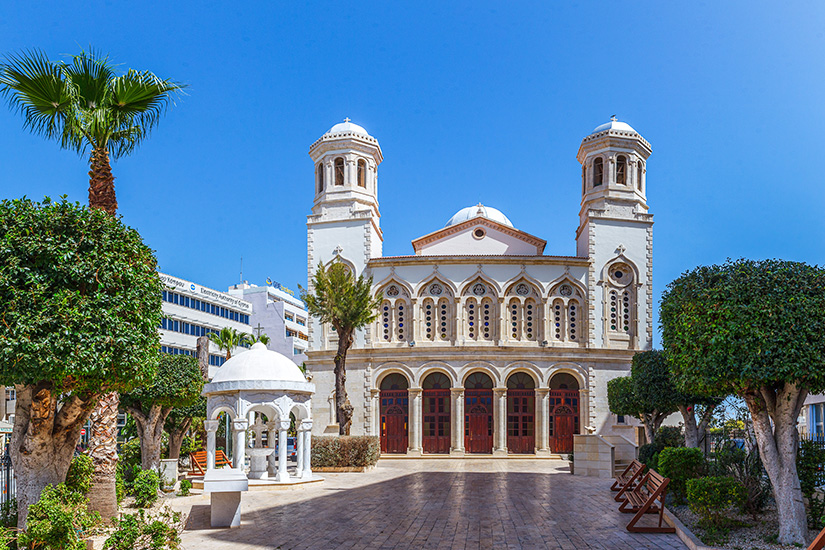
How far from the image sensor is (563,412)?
120 ft

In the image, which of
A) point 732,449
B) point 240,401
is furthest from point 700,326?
point 240,401

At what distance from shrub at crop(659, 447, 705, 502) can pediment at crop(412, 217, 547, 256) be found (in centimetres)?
2613

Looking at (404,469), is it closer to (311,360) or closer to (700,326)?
(311,360)

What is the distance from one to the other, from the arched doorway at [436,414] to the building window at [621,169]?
1479cm

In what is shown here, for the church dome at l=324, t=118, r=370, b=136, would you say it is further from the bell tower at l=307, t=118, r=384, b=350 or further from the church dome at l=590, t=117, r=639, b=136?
the church dome at l=590, t=117, r=639, b=136

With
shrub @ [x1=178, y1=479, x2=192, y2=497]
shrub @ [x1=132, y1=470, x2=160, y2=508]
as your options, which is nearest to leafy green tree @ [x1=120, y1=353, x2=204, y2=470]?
shrub @ [x1=178, y1=479, x2=192, y2=497]

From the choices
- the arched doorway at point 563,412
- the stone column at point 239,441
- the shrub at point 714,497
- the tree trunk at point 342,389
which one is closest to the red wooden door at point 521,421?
the arched doorway at point 563,412

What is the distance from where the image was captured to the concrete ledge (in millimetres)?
10798

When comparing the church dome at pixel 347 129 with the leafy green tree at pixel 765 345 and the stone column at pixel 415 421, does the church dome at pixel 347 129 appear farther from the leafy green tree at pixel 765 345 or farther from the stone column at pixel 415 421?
the leafy green tree at pixel 765 345

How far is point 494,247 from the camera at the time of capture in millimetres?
40656

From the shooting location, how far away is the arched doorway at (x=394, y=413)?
121 ft

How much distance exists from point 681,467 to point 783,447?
154 inches

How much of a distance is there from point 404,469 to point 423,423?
8564 millimetres

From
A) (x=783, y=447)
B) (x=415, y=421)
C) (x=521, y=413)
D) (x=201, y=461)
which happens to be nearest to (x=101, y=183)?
(x=783, y=447)
